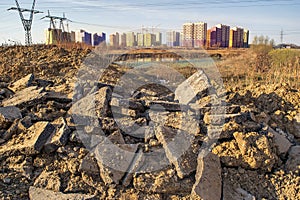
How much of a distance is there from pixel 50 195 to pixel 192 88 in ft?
9.43

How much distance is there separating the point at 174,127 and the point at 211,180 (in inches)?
37.0

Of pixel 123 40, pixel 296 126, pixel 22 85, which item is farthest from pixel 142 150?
pixel 123 40

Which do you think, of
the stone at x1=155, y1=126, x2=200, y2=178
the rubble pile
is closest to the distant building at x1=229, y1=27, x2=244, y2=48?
the rubble pile

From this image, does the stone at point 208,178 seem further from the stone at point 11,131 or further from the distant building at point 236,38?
the distant building at point 236,38

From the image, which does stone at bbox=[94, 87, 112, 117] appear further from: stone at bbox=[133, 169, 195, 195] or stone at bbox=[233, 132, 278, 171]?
stone at bbox=[233, 132, 278, 171]

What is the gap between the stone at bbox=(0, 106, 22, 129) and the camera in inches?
164

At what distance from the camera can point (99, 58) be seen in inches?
341

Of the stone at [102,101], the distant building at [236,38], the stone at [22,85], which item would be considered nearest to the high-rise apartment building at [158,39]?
the stone at [22,85]

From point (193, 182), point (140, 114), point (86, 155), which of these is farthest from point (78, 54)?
point (193, 182)

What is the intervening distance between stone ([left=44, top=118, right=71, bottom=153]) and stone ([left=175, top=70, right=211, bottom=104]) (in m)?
1.95

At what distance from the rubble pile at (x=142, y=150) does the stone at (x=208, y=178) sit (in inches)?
0.5

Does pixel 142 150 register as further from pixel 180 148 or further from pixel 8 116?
pixel 8 116

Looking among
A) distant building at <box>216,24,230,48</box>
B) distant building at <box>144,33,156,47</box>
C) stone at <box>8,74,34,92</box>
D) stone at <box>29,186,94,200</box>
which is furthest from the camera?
distant building at <box>216,24,230,48</box>

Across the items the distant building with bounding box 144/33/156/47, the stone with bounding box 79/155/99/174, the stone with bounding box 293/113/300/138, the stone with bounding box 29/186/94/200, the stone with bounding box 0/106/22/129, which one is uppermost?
the distant building with bounding box 144/33/156/47
